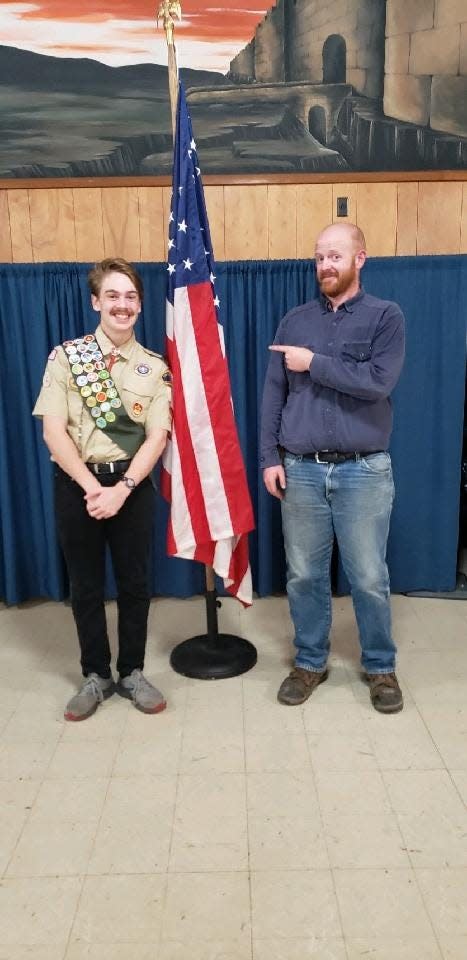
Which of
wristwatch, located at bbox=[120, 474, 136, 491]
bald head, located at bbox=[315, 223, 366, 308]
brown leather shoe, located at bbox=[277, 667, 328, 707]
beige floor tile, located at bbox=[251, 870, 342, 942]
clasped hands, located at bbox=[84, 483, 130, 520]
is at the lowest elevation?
beige floor tile, located at bbox=[251, 870, 342, 942]

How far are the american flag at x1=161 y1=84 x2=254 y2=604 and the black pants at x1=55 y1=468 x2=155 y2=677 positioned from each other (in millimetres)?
202

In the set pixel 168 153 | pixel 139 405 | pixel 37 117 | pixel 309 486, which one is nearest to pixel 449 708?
pixel 309 486

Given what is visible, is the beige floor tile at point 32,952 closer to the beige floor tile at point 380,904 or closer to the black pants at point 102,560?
the beige floor tile at point 380,904

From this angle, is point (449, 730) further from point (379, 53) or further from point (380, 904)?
point (379, 53)

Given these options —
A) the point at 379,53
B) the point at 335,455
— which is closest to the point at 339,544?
the point at 335,455

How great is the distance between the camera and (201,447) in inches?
103

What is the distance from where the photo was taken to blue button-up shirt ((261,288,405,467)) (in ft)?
7.61

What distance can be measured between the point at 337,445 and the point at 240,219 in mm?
1481

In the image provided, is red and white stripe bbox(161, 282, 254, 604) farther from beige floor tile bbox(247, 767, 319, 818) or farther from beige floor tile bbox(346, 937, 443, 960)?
beige floor tile bbox(346, 937, 443, 960)

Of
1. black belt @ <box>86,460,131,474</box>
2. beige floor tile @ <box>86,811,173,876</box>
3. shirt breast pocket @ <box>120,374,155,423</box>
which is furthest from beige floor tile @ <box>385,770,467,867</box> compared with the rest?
shirt breast pocket @ <box>120,374,155,423</box>

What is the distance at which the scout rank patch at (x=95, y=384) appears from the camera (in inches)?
92.4

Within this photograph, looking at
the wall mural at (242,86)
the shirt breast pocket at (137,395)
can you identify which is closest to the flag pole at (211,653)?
the wall mural at (242,86)

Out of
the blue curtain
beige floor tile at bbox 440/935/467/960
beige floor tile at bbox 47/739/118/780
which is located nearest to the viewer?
beige floor tile at bbox 440/935/467/960

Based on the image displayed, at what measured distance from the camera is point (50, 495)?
346 centimetres
